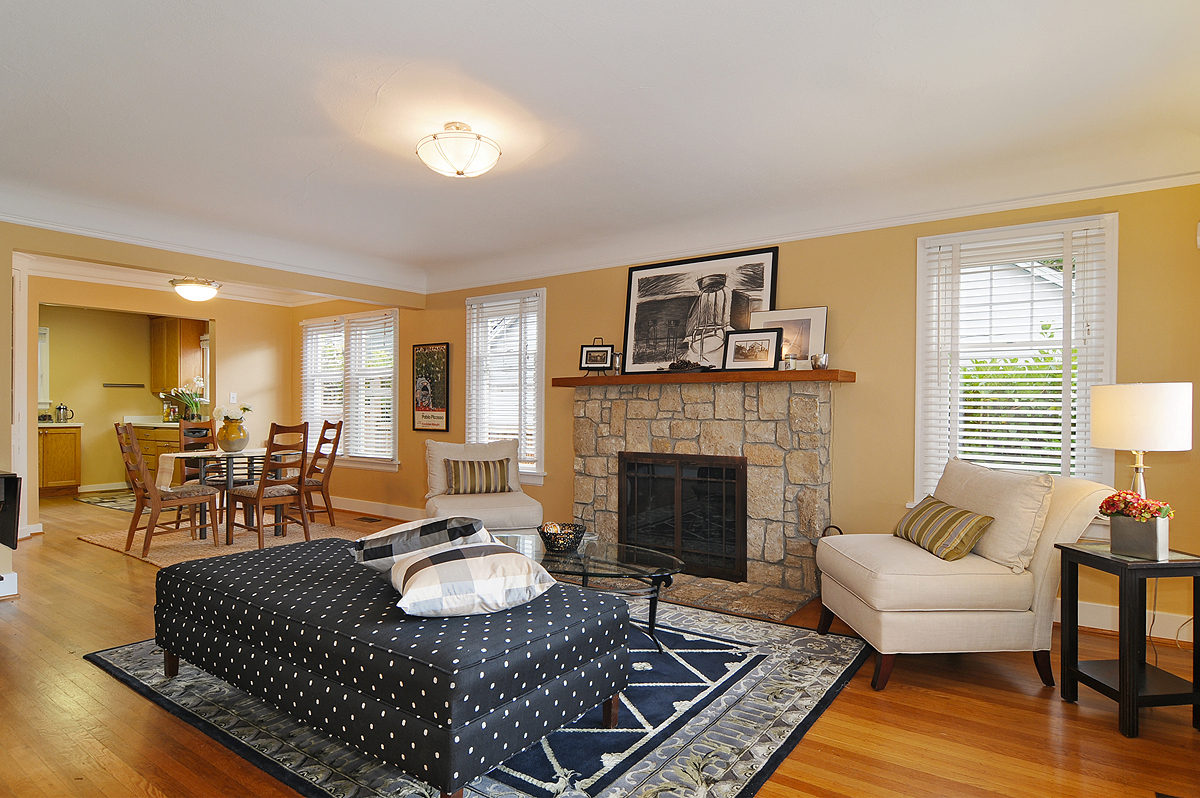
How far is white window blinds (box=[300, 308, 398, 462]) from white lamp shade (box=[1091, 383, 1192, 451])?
20.3ft

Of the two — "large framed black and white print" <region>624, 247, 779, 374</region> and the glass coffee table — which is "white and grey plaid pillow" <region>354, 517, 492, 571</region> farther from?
"large framed black and white print" <region>624, 247, 779, 374</region>

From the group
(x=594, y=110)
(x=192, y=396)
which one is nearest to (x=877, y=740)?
(x=594, y=110)

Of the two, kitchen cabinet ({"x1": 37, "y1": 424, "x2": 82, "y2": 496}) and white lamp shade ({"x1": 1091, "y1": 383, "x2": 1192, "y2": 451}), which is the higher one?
white lamp shade ({"x1": 1091, "y1": 383, "x2": 1192, "y2": 451})

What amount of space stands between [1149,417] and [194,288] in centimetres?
680

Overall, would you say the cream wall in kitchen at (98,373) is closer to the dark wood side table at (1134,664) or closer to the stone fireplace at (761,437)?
the stone fireplace at (761,437)

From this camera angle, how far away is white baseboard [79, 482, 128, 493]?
8.85 m

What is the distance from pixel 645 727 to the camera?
98.0 inches

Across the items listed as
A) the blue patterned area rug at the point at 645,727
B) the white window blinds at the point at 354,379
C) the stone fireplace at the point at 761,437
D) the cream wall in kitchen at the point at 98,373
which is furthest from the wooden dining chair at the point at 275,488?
the cream wall in kitchen at the point at 98,373

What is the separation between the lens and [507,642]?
2.01m

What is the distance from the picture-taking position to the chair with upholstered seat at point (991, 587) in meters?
2.88

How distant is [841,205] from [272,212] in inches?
154

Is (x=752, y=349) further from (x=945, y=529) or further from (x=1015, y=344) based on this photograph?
(x=945, y=529)

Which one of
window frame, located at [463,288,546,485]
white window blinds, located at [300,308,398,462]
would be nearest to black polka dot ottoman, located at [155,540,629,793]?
window frame, located at [463,288,546,485]

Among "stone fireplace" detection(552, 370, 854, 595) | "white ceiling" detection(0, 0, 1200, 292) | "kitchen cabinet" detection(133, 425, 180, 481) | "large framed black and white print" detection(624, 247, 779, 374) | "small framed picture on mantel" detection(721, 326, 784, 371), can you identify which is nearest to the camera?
"white ceiling" detection(0, 0, 1200, 292)
